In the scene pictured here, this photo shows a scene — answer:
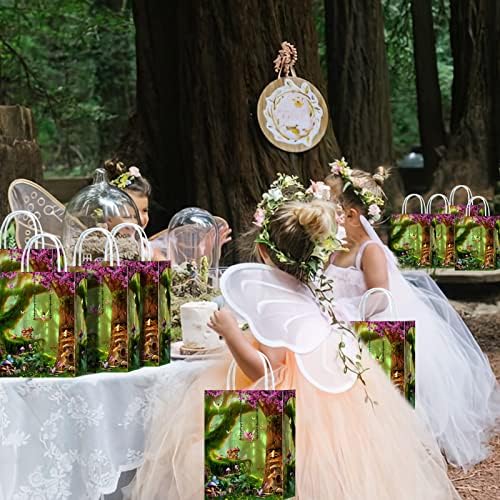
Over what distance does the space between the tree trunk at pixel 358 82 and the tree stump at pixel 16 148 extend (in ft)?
13.1

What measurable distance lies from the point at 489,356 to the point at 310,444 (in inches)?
176

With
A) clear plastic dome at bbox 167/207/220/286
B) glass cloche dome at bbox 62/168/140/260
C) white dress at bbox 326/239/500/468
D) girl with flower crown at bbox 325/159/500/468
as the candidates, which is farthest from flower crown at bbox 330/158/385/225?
glass cloche dome at bbox 62/168/140/260

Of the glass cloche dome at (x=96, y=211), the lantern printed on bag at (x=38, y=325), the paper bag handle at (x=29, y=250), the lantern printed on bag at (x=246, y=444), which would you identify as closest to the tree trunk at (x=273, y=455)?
the lantern printed on bag at (x=246, y=444)

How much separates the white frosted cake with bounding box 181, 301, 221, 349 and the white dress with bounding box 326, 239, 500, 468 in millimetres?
1256

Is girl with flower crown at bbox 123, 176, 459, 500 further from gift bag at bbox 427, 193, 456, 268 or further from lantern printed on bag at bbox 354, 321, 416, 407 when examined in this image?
gift bag at bbox 427, 193, 456, 268

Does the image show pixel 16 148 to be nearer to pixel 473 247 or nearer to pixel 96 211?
pixel 96 211

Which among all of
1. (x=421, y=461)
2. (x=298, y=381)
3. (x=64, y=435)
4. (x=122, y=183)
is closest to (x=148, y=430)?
(x=64, y=435)

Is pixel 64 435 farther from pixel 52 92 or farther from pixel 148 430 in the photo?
pixel 52 92

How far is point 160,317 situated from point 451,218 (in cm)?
284

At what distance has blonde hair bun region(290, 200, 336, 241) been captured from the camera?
11.4ft

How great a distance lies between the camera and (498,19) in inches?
399

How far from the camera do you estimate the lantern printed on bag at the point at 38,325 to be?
3215mm

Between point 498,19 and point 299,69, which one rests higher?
point 498,19

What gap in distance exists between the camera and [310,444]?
3475 mm
